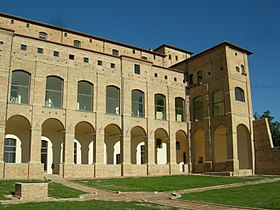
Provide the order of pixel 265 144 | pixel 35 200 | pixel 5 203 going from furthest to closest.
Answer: pixel 265 144 → pixel 35 200 → pixel 5 203

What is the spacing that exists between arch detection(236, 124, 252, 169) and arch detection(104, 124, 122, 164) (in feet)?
47.5

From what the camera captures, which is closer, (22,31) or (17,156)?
(17,156)

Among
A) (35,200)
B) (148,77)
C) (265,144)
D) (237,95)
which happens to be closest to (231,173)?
(265,144)

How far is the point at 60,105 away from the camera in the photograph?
33812 mm

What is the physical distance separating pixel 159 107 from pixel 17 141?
55.1 ft

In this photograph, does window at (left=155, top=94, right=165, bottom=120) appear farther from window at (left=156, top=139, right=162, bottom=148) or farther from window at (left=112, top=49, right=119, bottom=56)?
window at (left=112, top=49, right=119, bottom=56)

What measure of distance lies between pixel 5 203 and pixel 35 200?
1.74 meters

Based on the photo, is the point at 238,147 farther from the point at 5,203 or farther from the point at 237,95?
the point at 5,203

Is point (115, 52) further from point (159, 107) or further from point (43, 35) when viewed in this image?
point (159, 107)

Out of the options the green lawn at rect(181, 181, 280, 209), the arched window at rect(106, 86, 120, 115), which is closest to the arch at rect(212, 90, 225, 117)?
the arched window at rect(106, 86, 120, 115)

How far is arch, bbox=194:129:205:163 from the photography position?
42969 mm

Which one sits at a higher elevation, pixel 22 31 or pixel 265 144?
pixel 22 31

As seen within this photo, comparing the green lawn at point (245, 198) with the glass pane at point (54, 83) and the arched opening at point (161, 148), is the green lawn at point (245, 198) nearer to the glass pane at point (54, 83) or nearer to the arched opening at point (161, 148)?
the glass pane at point (54, 83)

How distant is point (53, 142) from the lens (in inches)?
1387
